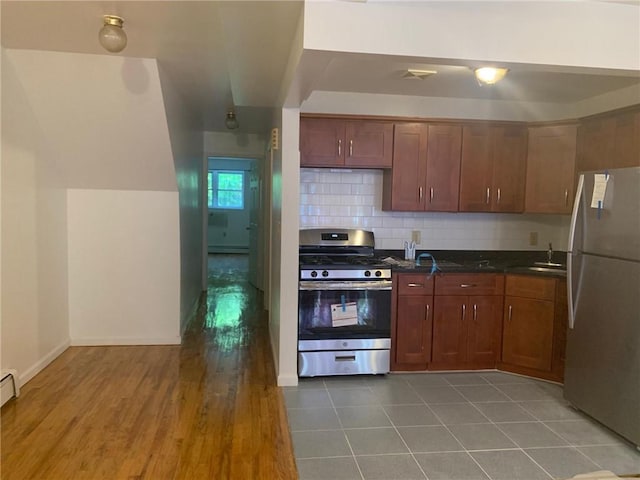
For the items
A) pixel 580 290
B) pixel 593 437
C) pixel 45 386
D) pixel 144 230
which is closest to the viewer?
pixel 593 437

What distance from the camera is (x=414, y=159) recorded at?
3867mm

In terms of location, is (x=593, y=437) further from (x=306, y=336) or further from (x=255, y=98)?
(x=255, y=98)

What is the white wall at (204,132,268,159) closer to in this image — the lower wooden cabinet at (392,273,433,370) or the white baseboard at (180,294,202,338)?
the white baseboard at (180,294,202,338)

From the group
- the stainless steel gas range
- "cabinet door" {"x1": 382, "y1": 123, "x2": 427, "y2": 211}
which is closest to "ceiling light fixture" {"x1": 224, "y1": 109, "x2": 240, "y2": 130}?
"cabinet door" {"x1": 382, "y1": 123, "x2": 427, "y2": 211}

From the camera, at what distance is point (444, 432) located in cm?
277

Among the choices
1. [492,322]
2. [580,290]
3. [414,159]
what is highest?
[414,159]

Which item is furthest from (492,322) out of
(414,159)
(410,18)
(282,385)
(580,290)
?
(410,18)

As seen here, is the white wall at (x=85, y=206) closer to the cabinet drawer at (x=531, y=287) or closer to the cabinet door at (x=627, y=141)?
the cabinet drawer at (x=531, y=287)

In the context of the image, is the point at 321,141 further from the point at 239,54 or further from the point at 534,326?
the point at 534,326

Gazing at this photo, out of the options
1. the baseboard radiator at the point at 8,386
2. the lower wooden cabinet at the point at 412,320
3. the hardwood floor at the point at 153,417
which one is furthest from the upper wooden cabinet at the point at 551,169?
the baseboard radiator at the point at 8,386

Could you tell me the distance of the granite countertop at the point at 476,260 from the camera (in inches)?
146

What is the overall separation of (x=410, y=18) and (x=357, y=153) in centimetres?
170

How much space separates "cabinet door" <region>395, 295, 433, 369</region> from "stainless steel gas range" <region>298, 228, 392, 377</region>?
11cm

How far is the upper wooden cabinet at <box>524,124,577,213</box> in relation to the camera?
3787mm
